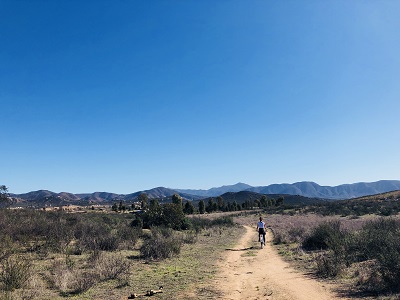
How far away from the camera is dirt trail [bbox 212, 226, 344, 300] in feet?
33.8

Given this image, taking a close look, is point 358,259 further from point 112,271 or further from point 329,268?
point 112,271

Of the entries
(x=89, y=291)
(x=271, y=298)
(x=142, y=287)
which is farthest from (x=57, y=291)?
(x=271, y=298)

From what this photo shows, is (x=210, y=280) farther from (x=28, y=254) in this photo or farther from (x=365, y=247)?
(x=28, y=254)

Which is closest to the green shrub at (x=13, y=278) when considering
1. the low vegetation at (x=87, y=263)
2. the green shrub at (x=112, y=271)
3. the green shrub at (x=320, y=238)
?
the low vegetation at (x=87, y=263)

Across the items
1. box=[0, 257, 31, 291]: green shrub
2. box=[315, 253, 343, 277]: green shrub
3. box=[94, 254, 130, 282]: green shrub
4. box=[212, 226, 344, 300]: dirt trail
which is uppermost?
box=[0, 257, 31, 291]: green shrub

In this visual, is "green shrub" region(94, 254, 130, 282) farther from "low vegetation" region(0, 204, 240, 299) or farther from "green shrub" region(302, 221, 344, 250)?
"green shrub" region(302, 221, 344, 250)

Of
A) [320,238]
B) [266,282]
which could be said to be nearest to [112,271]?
[266,282]

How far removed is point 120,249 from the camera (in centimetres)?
1944

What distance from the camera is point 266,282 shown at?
12102 mm

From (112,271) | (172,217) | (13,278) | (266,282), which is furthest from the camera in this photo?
(172,217)

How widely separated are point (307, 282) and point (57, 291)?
9.02m

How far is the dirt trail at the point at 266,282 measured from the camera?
1029cm

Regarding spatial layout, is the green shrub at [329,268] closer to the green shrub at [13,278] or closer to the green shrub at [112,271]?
the green shrub at [112,271]

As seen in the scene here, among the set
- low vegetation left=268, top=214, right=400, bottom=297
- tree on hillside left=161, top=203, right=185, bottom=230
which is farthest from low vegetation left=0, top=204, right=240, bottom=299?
tree on hillside left=161, top=203, right=185, bottom=230
